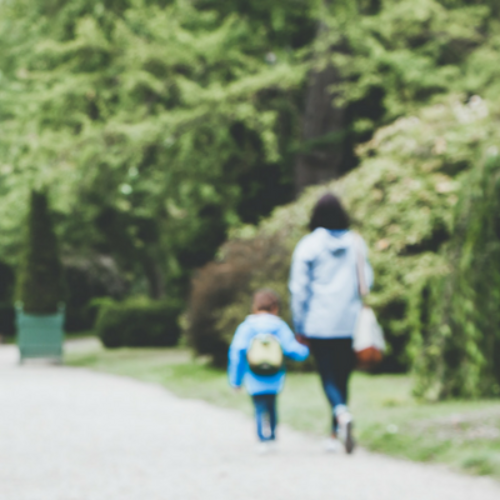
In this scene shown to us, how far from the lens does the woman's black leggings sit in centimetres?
615

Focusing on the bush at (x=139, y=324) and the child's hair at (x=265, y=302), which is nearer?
the child's hair at (x=265, y=302)

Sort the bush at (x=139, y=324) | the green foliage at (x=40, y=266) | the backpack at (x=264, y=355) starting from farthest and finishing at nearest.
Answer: the bush at (x=139, y=324) < the green foliage at (x=40, y=266) < the backpack at (x=264, y=355)

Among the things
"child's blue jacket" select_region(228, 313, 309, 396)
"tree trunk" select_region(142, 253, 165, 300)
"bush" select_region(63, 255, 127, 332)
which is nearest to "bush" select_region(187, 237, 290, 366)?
"child's blue jacket" select_region(228, 313, 309, 396)

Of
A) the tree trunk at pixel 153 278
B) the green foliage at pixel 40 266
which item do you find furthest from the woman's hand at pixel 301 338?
the tree trunk at pixel 153 278

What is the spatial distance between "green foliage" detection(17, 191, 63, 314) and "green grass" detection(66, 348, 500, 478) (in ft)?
14.9

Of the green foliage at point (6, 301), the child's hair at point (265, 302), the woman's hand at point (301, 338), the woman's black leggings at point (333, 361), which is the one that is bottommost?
the green foliage at point (6, 301)

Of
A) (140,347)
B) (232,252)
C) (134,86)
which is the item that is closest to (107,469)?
(232,252)

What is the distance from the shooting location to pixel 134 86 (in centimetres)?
1802

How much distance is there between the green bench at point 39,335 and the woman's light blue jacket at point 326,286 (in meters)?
13.3

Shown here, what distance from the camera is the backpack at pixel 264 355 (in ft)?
20.3

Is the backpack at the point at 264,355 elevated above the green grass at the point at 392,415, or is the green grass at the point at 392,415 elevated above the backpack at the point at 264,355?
the backpack at the point at 264,355

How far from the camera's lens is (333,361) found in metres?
6.18

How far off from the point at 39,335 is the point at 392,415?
12276 mm

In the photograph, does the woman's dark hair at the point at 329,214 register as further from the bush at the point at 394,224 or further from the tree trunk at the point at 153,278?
the tree trunk at the point at 153,278
